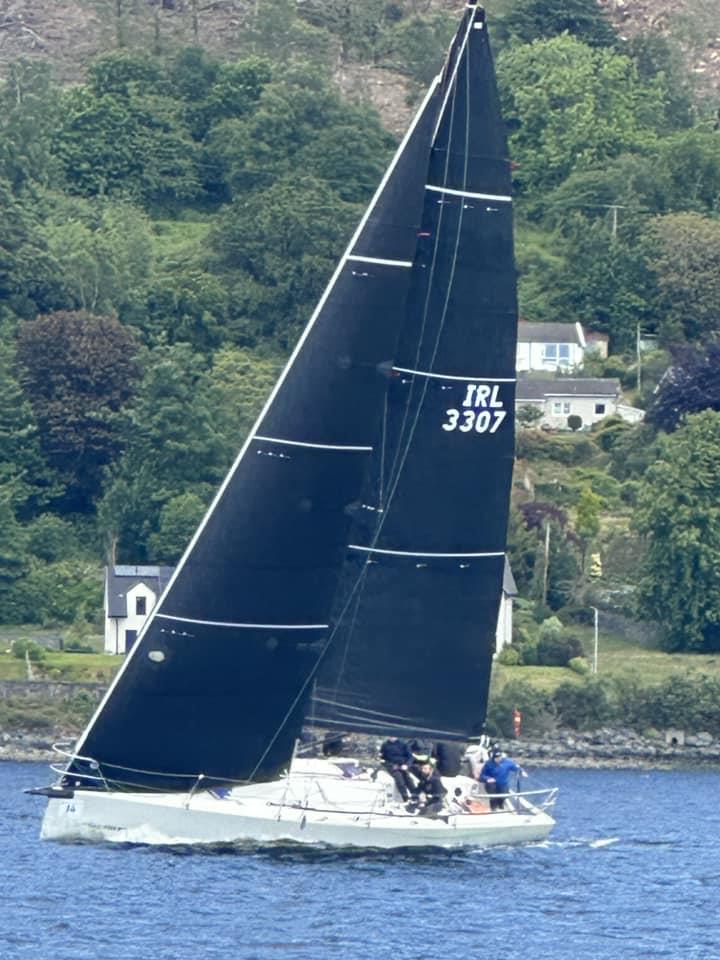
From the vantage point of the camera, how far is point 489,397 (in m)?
36.1

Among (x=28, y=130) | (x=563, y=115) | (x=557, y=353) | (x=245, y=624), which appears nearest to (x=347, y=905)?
(x=245, y=624)

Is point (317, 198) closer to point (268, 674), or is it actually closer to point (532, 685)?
point (532, 685)

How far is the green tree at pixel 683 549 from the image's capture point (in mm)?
65188

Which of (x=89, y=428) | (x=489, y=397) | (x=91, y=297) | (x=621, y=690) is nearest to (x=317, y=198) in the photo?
(x=91, y=297)

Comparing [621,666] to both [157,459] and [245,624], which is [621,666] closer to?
[157,459]

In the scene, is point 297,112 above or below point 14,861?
above

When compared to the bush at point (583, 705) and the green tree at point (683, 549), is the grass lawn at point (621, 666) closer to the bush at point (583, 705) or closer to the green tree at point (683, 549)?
the bush at point (583, 705)

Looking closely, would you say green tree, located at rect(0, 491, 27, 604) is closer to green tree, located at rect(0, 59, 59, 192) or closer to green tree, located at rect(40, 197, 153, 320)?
green tree, located at rect(40, 197, 153, 320)

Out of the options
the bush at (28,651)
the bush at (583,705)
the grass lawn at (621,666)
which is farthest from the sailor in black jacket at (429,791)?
the bush at (28,651)

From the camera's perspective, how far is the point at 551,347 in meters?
86.5

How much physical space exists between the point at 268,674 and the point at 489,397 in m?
4.33

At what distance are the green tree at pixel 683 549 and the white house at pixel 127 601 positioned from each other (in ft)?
35.8

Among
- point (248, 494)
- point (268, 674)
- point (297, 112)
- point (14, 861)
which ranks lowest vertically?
point (14, 861)

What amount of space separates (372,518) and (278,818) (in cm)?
389
